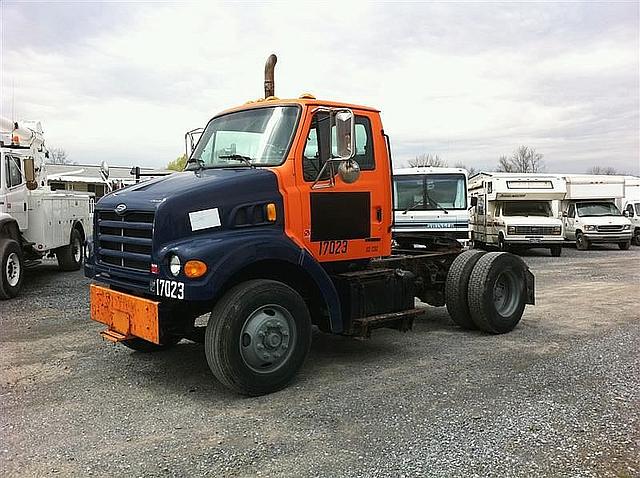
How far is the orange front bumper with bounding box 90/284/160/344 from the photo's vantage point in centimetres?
516

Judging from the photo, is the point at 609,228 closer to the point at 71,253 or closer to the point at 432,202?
the point at 432,202

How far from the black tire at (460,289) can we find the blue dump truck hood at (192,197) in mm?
2987

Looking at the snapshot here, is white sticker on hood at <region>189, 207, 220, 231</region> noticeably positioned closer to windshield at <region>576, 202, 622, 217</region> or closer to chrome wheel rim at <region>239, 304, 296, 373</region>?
chrome wheel rim at <region>239, 304, 296, 373</region>

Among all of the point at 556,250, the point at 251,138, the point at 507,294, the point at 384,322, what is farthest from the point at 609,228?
the point at 251,138

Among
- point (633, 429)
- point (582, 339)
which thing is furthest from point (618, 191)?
point (633, 429)

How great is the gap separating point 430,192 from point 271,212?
1011 centimetres

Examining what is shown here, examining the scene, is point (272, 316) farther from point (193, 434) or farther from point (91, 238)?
point (91, 238)

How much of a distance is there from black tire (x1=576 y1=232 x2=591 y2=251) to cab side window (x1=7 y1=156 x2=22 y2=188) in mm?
18328

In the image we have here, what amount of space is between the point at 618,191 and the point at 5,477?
22.4 meters

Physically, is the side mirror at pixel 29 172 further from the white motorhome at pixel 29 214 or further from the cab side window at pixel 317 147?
the cab side window at pixel 317 147

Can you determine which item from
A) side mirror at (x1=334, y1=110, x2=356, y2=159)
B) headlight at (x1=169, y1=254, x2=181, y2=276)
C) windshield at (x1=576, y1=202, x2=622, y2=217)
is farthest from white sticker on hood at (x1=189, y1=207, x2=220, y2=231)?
windshield at (x1=576, y1=202, x2=622, y2=217)

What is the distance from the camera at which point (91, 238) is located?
628 centimetres

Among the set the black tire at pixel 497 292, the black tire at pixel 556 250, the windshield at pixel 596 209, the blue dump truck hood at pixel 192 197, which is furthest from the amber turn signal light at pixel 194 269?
the windshield at pixel 596 209

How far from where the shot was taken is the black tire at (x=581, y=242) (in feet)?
73.1
